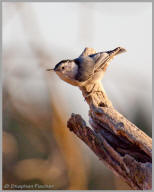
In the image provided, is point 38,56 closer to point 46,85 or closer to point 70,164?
point 46,85

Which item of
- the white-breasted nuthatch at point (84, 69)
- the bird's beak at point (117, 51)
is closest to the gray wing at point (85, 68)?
the white-breasted nuthatch at point (84, 69)

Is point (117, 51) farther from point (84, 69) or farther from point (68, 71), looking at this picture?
point (68, 71)

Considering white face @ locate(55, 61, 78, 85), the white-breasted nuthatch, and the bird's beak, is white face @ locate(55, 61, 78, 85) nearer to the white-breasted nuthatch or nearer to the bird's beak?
the white-breasted nuthatch

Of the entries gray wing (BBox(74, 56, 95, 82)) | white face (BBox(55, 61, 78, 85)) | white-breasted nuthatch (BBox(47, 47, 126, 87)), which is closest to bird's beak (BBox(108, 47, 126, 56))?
white-breasted nuthatch (BBox(47, 47, 126, 87))

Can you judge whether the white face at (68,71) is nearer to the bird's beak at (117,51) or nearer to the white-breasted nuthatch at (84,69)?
the white-breasted nuthatch at (84,69)

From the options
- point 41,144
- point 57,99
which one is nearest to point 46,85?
point 57,99

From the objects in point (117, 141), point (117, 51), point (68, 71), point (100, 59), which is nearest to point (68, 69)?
point (68, 71)
